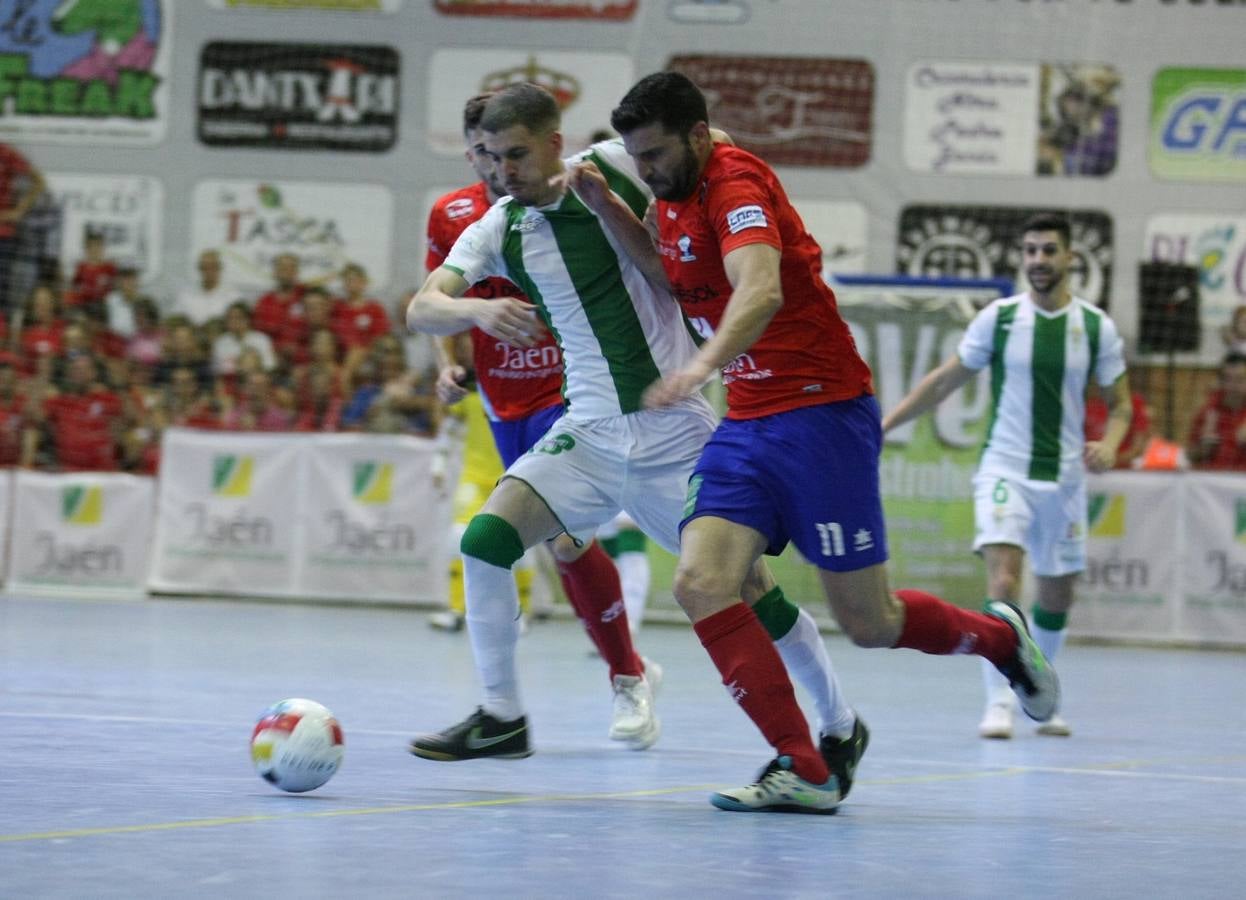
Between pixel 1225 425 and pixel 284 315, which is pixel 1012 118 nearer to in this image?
pixel 1225 425

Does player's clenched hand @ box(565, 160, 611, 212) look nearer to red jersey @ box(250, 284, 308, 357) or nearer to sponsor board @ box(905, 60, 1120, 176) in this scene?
red jersey @ box(250, 284, 308, 357)

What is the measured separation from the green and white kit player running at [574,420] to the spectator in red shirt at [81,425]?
9.41 meters

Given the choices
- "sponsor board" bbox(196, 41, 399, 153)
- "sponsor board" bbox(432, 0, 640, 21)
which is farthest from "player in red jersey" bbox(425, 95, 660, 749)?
"sponsor board" bbox(196, 41, 399, 153)

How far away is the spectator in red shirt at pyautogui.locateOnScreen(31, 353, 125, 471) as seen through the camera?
14859mm

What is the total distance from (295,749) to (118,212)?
1403 centimetres

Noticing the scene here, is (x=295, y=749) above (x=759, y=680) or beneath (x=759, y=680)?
beneath

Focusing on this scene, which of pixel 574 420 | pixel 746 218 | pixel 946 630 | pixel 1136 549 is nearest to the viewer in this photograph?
pixel 746 218

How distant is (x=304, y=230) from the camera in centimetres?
1811

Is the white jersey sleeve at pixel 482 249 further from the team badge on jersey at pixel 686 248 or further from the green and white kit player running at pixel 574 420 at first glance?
the team badge on jersey at pixel 686 248

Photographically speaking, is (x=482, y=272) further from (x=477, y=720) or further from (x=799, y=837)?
(x=799, y=837)

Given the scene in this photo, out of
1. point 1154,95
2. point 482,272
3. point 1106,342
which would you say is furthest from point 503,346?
point 1154,95

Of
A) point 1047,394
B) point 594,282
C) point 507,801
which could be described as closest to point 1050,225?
point 1047,394

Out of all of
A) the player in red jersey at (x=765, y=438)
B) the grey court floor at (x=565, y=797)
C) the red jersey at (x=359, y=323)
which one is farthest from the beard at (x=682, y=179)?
the red jersey at (x=359, y=323)

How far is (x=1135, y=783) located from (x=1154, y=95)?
Answer: 1211 centimetres
